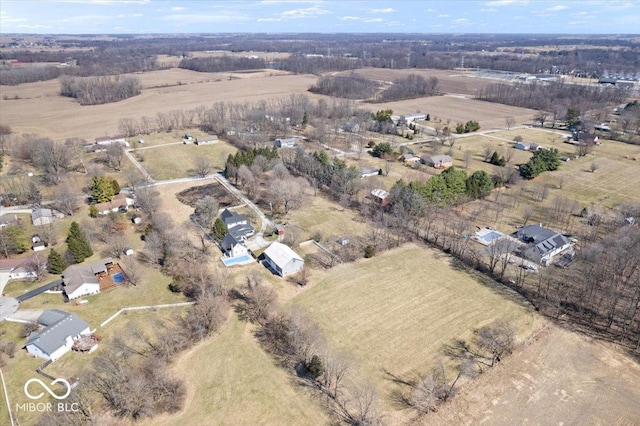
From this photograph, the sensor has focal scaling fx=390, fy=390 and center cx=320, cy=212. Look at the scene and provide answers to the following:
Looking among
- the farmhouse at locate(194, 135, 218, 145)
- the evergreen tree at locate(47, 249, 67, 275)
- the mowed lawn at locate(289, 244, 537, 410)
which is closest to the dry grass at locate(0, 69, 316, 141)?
the farmhouse at locate(194, 135, 218, 145)

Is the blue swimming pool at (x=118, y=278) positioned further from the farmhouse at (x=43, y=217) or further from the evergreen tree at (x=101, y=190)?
the evergreen tree at (x=101, y=190)

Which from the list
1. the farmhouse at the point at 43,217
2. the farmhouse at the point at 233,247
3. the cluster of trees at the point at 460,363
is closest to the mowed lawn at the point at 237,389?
the cluster of trees at the point at 460,363

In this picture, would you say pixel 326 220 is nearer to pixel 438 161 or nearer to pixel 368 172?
pixel 368 172

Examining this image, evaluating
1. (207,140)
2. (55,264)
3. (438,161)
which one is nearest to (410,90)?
(438,161)

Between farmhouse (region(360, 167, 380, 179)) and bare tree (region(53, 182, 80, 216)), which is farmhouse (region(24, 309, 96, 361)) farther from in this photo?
farmhouse (region(360, 167, 380, 179))

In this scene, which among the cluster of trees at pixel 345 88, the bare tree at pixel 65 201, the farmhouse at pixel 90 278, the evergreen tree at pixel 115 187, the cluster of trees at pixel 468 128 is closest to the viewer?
the farmhouse at pixel 90 278

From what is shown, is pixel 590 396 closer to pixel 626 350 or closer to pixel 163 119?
pixel 626 350

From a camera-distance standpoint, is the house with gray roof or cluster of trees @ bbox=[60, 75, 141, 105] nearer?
the house with gray roof
